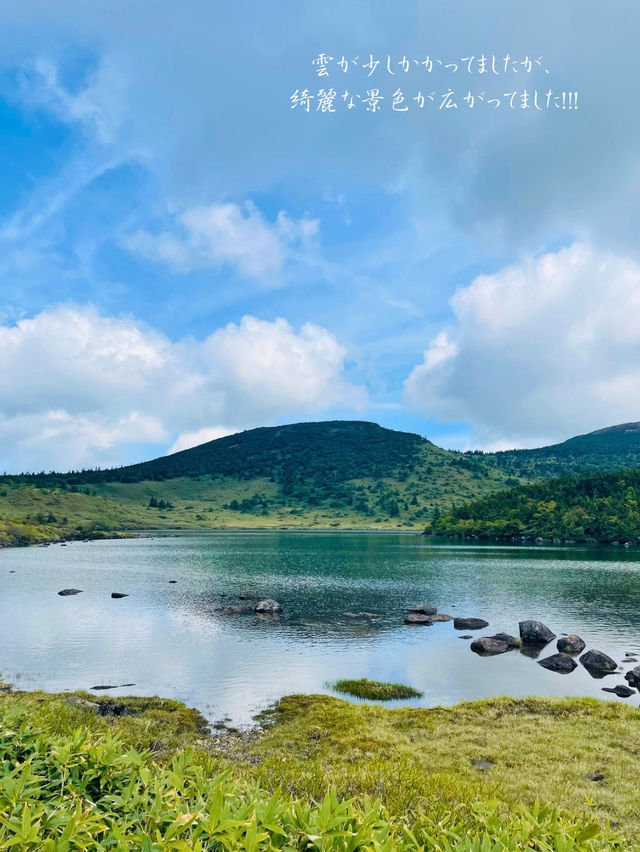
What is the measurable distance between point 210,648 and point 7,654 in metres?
19.4

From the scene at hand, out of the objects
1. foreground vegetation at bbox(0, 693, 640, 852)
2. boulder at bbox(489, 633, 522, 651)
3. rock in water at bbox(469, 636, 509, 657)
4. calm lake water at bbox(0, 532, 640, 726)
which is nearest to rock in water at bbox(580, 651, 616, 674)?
calm lake water at bbox(0, 532, 640, 726)

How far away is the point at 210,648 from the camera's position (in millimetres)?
54750

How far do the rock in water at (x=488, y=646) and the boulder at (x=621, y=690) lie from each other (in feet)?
43.1

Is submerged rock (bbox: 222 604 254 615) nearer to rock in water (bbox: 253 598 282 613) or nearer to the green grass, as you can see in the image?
rock in water (bbox: 253 598 282 613)

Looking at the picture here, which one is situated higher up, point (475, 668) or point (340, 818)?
point (340, 818)

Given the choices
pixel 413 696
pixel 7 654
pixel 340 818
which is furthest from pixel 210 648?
pixel 340 818

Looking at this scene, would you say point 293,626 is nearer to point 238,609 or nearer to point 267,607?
point 267,607

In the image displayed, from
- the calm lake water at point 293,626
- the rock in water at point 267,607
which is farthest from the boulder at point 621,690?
the rock in water at point 267,607

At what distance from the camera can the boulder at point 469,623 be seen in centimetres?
6562

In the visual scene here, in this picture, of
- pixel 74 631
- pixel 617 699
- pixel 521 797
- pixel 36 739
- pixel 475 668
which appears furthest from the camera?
pixel 74 631

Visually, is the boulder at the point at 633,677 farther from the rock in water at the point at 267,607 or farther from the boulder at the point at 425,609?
the rock in water at the point at 267,607

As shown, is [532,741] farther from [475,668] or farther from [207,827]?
[207,827]

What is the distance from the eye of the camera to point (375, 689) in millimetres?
40688

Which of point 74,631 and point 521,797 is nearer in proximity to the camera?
point 521,797
